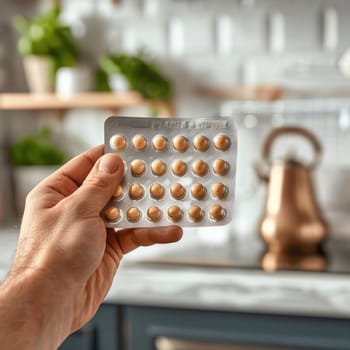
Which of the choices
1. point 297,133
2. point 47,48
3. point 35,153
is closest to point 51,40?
point 47,48

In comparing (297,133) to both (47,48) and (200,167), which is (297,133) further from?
(200,167)

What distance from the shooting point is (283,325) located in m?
1.27

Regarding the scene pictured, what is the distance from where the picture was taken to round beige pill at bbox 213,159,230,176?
2.38 ft

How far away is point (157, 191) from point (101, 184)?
0.20 feet

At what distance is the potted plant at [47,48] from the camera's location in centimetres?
185

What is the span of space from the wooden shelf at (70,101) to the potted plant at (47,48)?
5cm

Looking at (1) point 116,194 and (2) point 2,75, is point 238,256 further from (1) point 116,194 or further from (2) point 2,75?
(2) point 2,75

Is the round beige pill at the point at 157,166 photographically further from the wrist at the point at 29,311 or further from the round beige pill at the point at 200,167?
the wrist at the point at 29,311

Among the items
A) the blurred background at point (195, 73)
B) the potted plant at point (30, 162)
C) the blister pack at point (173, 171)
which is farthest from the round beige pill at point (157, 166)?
the potted plant at point (30, 162)

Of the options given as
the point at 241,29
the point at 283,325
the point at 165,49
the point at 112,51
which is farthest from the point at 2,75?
the point at 283,325

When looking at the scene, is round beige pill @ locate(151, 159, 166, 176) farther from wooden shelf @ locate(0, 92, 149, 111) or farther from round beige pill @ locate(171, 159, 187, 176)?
wooden shelf @ locate(0, 92, 149, 111)

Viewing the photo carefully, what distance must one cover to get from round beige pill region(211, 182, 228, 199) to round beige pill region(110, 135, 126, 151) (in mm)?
94

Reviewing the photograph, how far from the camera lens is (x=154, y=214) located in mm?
719

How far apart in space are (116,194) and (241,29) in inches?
45.5
